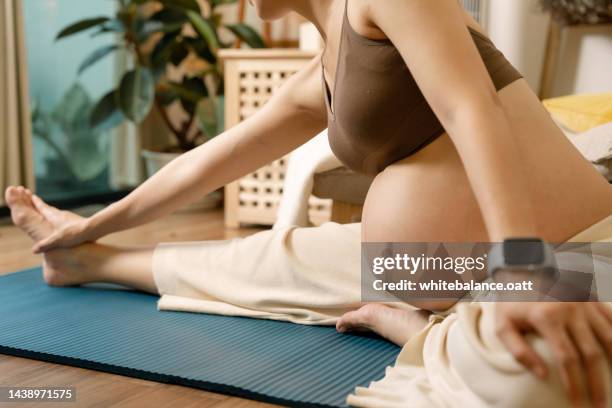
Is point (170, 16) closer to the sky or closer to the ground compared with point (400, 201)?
closer to the sky

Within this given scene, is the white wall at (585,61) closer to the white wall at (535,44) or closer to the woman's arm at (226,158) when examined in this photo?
the white wall at (535,44)

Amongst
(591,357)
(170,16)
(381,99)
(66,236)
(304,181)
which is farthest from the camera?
(170,16)

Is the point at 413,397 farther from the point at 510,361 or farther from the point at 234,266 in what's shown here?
the point at 234,266

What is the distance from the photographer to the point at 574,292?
87 cm

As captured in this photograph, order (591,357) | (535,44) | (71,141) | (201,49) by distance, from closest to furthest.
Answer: (591,357) → (535,44) → (201,49) → (71,141)

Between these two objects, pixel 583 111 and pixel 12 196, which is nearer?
pixel 12 196

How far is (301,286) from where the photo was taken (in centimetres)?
137

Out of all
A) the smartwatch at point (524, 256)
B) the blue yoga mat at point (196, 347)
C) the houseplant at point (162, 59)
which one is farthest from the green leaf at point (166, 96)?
the smartwatch at point (524, 256)

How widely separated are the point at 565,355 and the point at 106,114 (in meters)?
2.90

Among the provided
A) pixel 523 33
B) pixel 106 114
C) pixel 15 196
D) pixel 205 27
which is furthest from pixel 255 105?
pixel 15 196

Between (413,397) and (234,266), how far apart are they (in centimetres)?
63

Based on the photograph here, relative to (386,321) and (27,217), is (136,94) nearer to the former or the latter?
(27,217)

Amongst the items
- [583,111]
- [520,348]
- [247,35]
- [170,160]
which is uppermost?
[247,35]

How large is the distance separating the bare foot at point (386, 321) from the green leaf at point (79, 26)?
2.25 m
